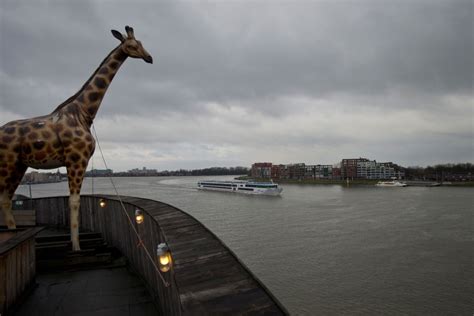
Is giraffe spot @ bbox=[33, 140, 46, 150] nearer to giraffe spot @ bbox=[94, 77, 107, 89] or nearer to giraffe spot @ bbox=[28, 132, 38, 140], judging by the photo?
giraffe spot @ bbox=[28, 132, 38, 140]

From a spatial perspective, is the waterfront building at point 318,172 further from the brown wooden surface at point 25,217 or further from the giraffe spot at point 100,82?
the giraffe spot at point 100,82

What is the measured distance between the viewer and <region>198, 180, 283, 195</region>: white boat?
62.3 meters

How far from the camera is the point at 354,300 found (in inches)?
513

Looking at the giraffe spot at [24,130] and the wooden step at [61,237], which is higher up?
the giraffe spot at [24,130]

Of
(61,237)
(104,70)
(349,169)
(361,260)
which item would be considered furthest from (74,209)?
(349,169)

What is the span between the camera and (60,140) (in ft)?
20.1

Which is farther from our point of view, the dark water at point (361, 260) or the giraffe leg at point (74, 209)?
the dark water at point (361, 260)

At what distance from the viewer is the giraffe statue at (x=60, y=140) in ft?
19.5

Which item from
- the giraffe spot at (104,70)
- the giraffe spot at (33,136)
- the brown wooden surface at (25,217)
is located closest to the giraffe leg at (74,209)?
the giraffe spot at (33,136)

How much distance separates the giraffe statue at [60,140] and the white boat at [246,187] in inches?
2235

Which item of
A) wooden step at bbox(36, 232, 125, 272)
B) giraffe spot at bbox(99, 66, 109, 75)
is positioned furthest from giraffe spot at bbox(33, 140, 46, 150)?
wooden step at bbox(36, 232, 125, 272)

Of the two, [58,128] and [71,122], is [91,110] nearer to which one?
[71,122]

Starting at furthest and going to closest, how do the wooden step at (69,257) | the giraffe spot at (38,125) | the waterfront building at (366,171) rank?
the waterfront building at (366,171), the wooden step at (69,257), the giraffe spot at (38,125)

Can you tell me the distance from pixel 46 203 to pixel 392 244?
23.8 metres
